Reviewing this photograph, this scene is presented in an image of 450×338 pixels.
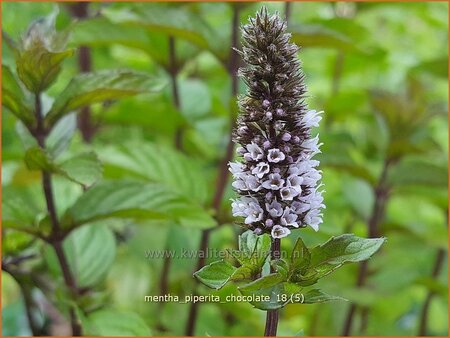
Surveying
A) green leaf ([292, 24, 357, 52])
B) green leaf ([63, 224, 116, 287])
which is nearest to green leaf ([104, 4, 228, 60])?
green leaf ([292, 24, 357, 52])

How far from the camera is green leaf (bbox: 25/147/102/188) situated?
0.87 metres

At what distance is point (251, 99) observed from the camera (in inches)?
25.0

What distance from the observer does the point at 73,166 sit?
0.92 meters

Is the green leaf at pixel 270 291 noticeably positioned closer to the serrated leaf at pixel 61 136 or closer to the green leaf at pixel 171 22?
the serrated leaf at pixel 61 136

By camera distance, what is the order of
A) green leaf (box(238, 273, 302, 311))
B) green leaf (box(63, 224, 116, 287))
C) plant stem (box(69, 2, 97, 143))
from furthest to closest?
plant stem (box(69, 2, 97, 143)) → green leaf (box(63, 224, 116, 287)) → green leaf (box(238, 273, 302, 311))

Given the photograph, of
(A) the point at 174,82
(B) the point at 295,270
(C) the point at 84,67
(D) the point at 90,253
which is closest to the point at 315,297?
(B) the point at 295,270

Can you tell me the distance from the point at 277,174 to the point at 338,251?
0.30 feet

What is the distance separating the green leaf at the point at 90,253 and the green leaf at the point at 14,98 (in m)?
0.30

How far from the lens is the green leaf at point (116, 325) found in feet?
3.21

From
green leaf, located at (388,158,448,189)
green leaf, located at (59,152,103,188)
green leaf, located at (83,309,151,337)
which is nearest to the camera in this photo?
green leaf, located at (59,152,103,188)

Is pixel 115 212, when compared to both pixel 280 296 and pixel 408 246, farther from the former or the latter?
pixel 408 246

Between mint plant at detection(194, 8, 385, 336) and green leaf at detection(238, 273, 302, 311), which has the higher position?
mint plant at detection(194, 8, 385, 336)

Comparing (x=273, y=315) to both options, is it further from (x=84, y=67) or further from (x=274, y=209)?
(x=84, y=67)

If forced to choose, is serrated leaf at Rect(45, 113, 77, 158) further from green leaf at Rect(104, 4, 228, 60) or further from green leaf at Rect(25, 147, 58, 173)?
green leaf at Rect(104, 4, 228, 60)
